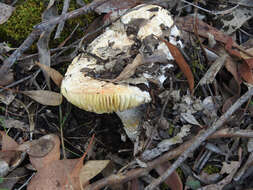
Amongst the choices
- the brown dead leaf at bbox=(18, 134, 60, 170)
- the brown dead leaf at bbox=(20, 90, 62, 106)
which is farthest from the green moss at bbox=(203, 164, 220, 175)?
the brown dead leaf at bbox=(20, 90, 62, 106)

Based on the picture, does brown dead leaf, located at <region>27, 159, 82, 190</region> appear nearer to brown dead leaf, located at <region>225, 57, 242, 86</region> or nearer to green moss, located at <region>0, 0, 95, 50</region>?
green moss, located at <region>0, 0, 95, 50</region>

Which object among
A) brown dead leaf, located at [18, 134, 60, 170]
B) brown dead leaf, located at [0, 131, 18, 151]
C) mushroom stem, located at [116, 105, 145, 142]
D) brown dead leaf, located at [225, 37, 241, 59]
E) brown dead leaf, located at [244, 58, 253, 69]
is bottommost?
brown dead leaf, located at [18, 134, 60, 170]

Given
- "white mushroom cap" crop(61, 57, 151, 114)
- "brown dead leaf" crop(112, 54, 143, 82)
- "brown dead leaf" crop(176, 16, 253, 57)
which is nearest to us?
"white mushroom cap" crop(61, 57, 151, 114)

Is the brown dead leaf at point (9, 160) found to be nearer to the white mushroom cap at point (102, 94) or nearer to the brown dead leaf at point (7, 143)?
the brown dead leaf at point (7, 143)

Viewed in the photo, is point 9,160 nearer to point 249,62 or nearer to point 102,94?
point 102,94

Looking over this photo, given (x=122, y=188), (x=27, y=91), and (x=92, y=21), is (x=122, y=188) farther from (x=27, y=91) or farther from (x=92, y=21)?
(x=92, y=21)

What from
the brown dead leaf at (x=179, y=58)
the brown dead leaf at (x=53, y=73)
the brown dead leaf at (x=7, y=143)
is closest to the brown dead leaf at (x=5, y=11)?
the brown dead leaf at (x=53, y=73)

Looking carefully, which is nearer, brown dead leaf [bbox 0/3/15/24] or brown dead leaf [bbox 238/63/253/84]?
brown dead leaf [bbox 238/63/253/84]

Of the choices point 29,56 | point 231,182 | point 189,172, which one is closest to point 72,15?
point 29,56
